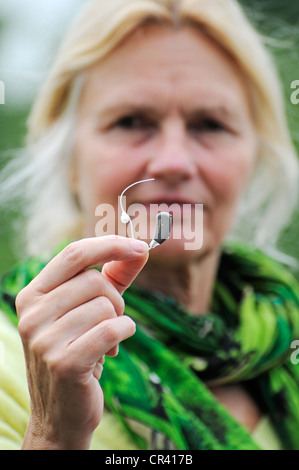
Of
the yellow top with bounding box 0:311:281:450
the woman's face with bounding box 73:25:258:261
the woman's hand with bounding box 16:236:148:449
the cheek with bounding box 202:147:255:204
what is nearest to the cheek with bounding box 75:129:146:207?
the woman's face with bounding box 73:25:258:261

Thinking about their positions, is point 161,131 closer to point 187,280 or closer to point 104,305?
point 187,280

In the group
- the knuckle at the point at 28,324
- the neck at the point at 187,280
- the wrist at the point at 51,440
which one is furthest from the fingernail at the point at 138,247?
the neck at the point at 187,280

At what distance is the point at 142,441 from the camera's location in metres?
0.94

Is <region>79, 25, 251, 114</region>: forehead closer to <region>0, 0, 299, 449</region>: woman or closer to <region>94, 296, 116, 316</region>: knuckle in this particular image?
<region>0, 0, 299, 449</region>: woman

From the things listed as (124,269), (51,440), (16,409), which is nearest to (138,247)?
(124,269)

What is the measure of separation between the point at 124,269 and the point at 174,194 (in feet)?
1.40

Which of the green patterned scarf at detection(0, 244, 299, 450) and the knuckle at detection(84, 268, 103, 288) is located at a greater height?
the knuckle at detection(84, 268, 103, 288)

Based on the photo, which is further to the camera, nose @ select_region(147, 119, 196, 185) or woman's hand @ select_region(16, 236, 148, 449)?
nose @ select_region(147, 119, 196, 185)

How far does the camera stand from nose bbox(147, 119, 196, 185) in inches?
41.4

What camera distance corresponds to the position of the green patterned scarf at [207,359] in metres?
0.96

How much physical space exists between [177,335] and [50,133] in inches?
23.5

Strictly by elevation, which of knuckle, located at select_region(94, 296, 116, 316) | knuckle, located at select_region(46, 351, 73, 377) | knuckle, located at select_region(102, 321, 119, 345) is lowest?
knuckle, located at select_region(46, 351, 73, 377)

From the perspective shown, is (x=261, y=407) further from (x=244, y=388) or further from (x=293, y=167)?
(x=293, y=167)

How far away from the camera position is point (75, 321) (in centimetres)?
63
